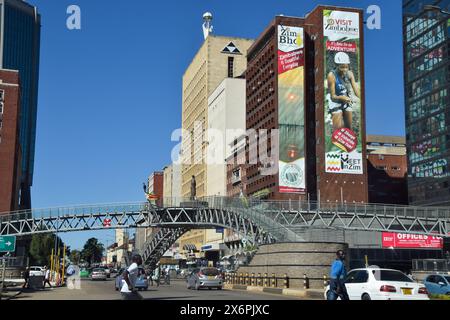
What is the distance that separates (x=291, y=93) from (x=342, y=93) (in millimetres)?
10876

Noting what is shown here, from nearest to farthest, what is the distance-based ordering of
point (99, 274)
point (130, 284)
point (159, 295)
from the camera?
point (130, 284) → point (159, 295) → point (99, 274)

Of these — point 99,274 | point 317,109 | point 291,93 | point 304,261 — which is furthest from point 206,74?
point 304,261

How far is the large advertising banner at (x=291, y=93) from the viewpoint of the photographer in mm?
127213

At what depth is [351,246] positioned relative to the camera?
310 ft

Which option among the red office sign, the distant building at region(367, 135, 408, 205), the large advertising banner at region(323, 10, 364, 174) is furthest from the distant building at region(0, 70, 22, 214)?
the distant building at region(367, 135, 408, 205)

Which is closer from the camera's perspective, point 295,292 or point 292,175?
point 295,292

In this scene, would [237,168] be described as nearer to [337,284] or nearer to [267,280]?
[267,280]

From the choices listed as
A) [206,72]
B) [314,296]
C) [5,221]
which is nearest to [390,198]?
[206,72]

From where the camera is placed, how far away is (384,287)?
2006cm

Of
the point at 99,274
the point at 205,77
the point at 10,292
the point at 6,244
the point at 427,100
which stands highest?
the point at 205,77

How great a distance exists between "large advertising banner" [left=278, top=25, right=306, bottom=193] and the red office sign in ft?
121

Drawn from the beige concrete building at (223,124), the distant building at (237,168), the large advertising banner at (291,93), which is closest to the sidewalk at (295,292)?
the large advertising banner at (291,93)

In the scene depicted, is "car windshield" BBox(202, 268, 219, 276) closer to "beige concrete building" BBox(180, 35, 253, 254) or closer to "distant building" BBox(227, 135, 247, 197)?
"distant building" BBox(227, 135, 247, 197)
